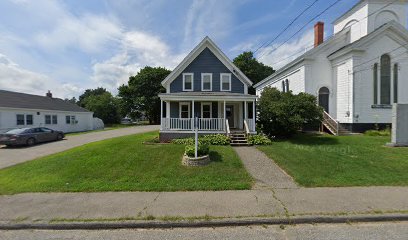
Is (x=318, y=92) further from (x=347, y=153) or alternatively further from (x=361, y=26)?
(x=347, y=153)

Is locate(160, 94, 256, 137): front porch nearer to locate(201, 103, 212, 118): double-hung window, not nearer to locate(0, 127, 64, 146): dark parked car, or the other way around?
locate(201, 103, 212, 118): double-hung window

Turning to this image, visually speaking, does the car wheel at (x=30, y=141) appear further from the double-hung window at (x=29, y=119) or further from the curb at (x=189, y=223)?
the curb at (x=189, y=223)

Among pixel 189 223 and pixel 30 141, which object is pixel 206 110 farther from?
pixel 30 141

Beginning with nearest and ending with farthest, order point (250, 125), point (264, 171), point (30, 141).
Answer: point (264, 171)
point (250, 125)
point (30, 141)

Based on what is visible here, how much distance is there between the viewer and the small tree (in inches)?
577

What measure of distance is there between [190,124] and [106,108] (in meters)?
40.3

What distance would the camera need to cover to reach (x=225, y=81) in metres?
18.3

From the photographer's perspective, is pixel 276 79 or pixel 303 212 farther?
pixel 276 79

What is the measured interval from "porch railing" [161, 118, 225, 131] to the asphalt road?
10.7 m

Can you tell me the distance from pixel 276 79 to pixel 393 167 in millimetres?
20674

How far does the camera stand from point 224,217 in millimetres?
4828

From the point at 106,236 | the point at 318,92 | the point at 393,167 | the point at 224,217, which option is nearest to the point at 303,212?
the point at 224,217

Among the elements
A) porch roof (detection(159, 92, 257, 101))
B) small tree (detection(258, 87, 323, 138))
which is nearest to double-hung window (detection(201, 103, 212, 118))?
porch roof (detection(159, 92, 257, 101))

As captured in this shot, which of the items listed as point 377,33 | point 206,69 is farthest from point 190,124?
point 377,33
